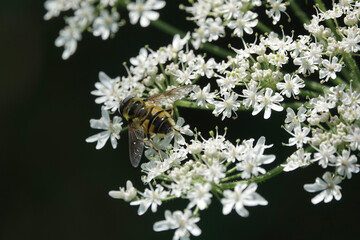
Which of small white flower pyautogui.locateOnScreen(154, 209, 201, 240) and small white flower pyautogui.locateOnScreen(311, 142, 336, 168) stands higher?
small white flower pyautogui.locateOnScreen(311, 142, 336, 168)

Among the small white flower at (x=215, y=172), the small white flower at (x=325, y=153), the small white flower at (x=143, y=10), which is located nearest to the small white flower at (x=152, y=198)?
the small white flower at (x=215, y=172)

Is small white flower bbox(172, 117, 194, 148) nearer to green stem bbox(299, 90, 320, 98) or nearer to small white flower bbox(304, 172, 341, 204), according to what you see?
green stem bbox(299, 90, 320, 98)

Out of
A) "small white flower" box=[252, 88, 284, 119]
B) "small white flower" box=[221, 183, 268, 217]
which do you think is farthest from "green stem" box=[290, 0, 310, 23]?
"small white flower" box=[221, 183, 268, 217]

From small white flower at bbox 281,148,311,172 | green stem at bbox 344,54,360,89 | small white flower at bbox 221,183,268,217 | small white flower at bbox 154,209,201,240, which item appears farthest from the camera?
green stem at bbox 344,54,360,89

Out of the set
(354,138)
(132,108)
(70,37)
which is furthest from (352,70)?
(70,37)

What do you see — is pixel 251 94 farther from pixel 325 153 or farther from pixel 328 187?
pixel 328 187

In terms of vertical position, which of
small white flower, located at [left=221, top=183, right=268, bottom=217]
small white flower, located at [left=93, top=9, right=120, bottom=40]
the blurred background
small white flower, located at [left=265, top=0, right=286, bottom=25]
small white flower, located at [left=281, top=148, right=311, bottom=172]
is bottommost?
the blurred background

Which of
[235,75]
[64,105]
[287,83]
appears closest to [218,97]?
[235,75]
